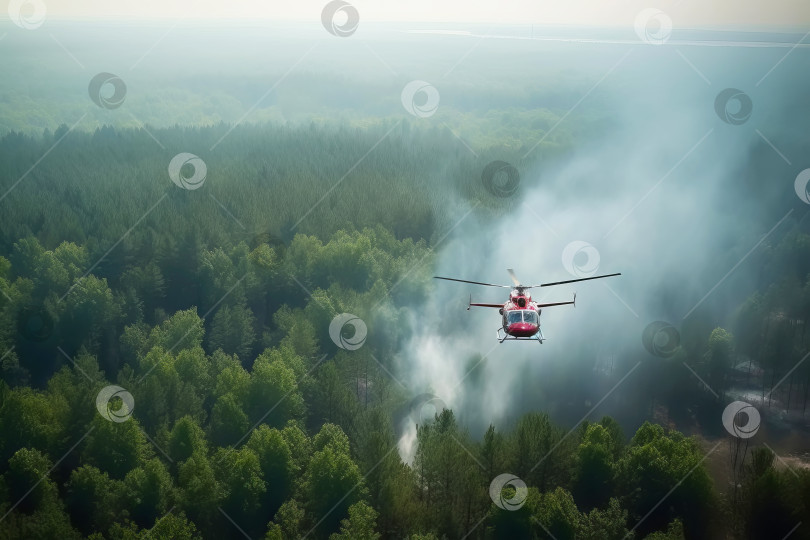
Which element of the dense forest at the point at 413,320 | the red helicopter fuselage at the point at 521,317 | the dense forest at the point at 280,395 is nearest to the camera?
the red helicopter fuselage at the point at 521,317

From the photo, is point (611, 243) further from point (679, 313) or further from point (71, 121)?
point (71, 121)

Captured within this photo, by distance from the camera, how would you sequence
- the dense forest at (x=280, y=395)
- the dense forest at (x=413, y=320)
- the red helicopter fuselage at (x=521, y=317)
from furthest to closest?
Answer: the dense forest at (x=413, y=320)
the dense forest at (x=280, y=395)
the red helicopter fuselage at (x=521, y=317)

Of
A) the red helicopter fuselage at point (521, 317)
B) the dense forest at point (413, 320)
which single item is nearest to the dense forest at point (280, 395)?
the dense forest at point (413, 320)

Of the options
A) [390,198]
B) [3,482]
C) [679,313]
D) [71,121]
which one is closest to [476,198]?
[390,198]

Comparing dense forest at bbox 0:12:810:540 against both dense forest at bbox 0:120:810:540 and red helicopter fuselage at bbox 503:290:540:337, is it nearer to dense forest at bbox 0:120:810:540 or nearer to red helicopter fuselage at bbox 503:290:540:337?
dense forest at bbox 0:120:810:540

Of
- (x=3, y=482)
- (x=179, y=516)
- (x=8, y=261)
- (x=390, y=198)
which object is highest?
(x=390, y=198)

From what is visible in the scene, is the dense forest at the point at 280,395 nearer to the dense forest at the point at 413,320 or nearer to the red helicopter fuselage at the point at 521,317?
the dense forest at the point at 413,320

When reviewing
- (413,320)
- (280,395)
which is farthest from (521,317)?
(413,320)

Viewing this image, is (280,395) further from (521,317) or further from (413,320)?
(521,317)
